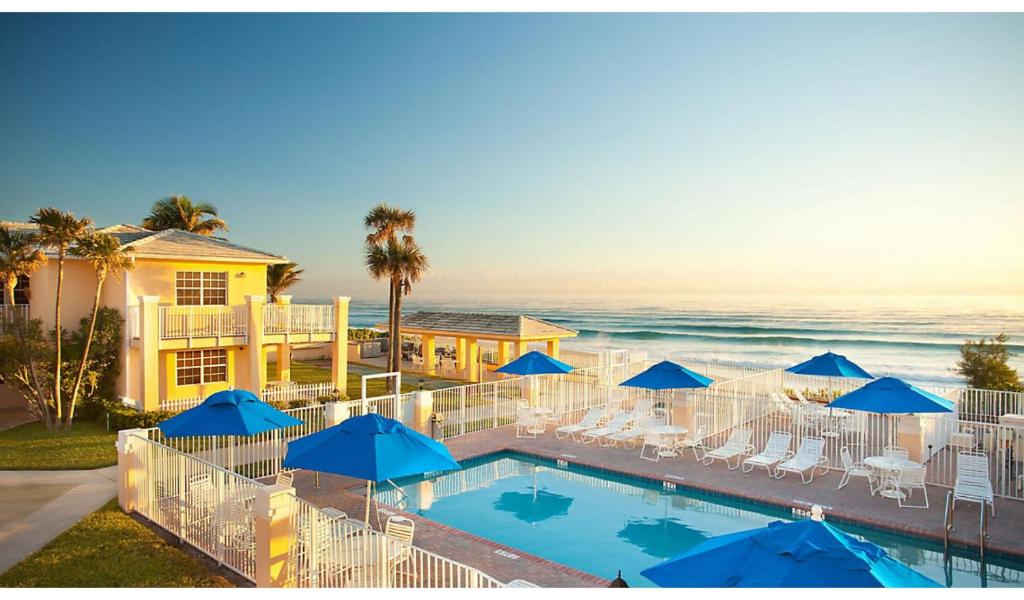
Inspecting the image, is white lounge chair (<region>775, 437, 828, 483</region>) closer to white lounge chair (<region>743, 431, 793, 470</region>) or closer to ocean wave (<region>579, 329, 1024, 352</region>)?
white lounge chair (<region>743, 431, 793, 470</region>)

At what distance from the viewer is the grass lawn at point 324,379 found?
24487 mm

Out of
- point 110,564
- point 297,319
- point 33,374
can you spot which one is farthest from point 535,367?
point 33,374

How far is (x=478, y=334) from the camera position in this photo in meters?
28.8

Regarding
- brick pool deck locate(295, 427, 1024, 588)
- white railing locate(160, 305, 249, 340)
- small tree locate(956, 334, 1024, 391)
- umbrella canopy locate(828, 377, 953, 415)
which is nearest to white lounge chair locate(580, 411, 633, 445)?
brick pool deck locate(295, 427, 1024, 588)

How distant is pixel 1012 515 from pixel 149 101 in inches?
1263

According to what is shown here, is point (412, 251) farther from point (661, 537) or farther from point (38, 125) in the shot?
point (661, 537)

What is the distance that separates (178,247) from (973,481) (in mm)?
21993

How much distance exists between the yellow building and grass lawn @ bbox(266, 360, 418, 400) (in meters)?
2.09

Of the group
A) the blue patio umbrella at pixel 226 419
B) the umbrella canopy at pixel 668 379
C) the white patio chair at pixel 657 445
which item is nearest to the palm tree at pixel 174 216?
the blue patio umbrella at pixel 226 419

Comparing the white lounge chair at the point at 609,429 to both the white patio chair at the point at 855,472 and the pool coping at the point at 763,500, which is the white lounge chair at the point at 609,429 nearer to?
the pool coping at the point at 763,500

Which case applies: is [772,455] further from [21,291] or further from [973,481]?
[21,291]

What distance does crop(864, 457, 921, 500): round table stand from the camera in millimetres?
11062

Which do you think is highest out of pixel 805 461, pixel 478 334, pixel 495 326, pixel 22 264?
pixel 22 264
